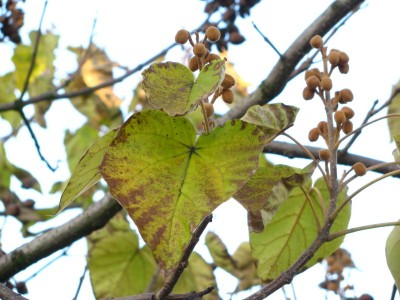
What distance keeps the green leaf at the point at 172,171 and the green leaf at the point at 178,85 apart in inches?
0.8

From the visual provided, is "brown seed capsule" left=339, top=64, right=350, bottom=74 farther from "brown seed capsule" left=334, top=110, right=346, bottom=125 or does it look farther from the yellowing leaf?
the yellowing leaf

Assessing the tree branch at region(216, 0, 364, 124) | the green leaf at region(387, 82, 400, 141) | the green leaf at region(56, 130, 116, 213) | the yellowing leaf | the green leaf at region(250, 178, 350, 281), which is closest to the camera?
the green leaf at region(56, 130, 116, 213)

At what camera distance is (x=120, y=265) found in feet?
5.45

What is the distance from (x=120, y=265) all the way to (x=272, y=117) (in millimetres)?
823

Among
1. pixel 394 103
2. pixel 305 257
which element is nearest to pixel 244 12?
pixel 394 103

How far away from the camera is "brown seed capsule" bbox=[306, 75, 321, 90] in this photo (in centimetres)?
101

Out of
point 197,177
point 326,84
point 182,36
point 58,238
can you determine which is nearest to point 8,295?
point 197,177

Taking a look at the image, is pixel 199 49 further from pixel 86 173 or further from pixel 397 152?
pixel 397 152

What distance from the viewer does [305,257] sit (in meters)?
0.93

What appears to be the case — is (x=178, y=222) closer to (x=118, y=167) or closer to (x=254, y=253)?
(x=118, y=167)

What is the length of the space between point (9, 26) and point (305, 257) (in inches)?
66.5

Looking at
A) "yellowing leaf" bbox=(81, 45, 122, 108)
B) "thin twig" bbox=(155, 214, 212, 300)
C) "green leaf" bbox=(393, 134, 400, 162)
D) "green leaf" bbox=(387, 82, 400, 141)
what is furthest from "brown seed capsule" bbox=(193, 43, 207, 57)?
"yellowing leaf" bbox=(81, 45, 122, 108)

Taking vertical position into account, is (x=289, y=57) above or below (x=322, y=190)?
above

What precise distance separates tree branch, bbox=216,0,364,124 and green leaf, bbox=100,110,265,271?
0.90m
